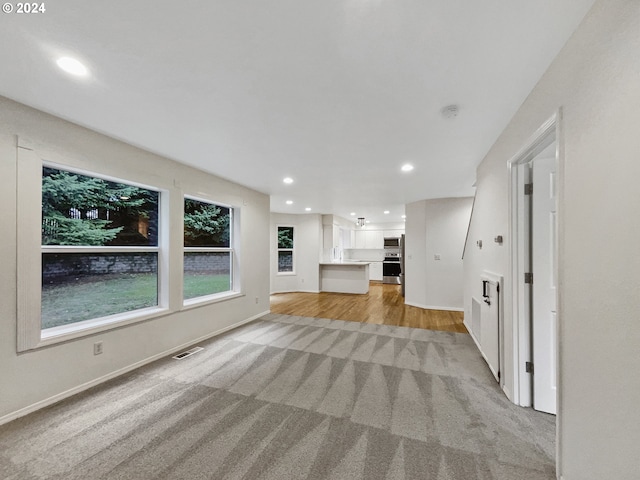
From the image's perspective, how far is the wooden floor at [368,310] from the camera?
14.7 ft

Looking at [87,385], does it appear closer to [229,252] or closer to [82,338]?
[82,338]

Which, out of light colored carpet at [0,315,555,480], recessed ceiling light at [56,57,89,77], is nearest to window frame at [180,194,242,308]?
light colored carpet at [0,315,555,480]

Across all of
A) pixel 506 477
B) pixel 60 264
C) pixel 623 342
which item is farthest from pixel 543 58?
pixel 60 264

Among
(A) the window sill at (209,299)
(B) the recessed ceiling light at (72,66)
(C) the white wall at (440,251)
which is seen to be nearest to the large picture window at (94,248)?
(A) the window sill at (209,299)

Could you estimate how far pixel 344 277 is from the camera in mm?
7559

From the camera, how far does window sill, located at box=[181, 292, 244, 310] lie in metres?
3.41

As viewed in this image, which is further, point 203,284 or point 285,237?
point 285,237

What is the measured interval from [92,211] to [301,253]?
5572 mm

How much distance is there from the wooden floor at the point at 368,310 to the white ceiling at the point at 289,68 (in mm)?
3055

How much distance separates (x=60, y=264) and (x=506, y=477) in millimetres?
3737

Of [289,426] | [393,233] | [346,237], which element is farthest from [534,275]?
[393,233]

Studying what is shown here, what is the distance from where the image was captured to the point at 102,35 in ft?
4.27

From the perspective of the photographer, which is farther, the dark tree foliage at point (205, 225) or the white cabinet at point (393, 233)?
the white cabinet at point (393, 233)

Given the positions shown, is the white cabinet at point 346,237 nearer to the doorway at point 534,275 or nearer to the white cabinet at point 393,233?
the white cabinet at point 393,233
